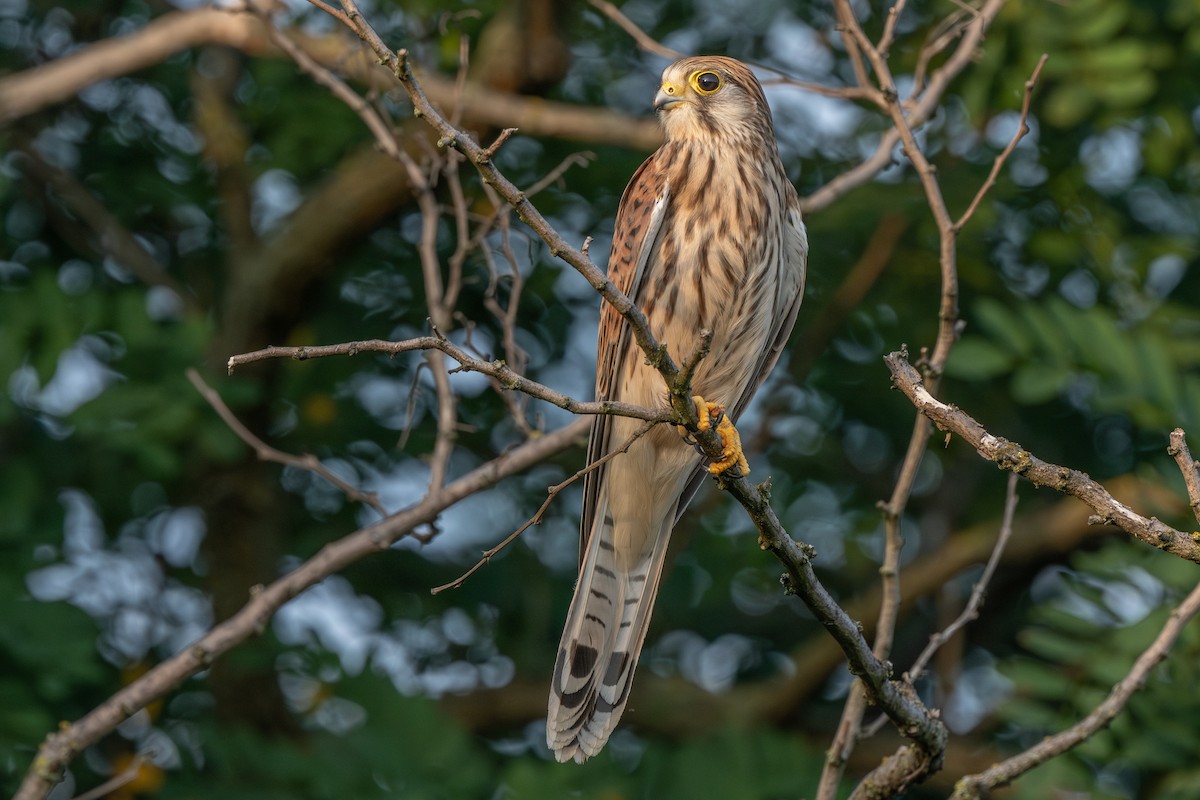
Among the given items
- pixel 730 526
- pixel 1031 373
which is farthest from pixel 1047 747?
pixel 730 526

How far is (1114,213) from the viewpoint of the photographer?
4.85 m

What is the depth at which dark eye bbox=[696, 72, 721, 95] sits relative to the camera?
3.64 meters

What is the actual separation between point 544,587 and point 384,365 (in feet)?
3.37

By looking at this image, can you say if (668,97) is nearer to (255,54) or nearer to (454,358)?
(454,358)

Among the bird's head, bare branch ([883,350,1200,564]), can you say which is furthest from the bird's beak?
bare branch ([883,350,1200,564])

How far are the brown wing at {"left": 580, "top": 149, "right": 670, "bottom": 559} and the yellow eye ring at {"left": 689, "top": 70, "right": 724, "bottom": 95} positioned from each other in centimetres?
22

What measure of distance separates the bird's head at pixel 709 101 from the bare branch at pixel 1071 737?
164 centimetres

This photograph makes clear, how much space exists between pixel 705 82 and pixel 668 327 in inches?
29.5

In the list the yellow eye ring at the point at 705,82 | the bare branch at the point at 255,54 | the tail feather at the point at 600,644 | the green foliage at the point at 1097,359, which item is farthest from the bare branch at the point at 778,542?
the bare branch at the point at 255,54

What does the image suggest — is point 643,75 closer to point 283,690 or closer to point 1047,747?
point 283,690

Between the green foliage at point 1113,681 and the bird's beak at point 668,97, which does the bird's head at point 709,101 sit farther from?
the green foliage at point 1113,681

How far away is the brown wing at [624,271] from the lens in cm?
332

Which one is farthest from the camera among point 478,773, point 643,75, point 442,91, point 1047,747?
point 643,75

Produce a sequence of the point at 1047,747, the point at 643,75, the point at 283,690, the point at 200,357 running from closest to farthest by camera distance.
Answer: the point at 1047,747 → the point at 200,357 → the point at 283,690 → the point at 643,75
